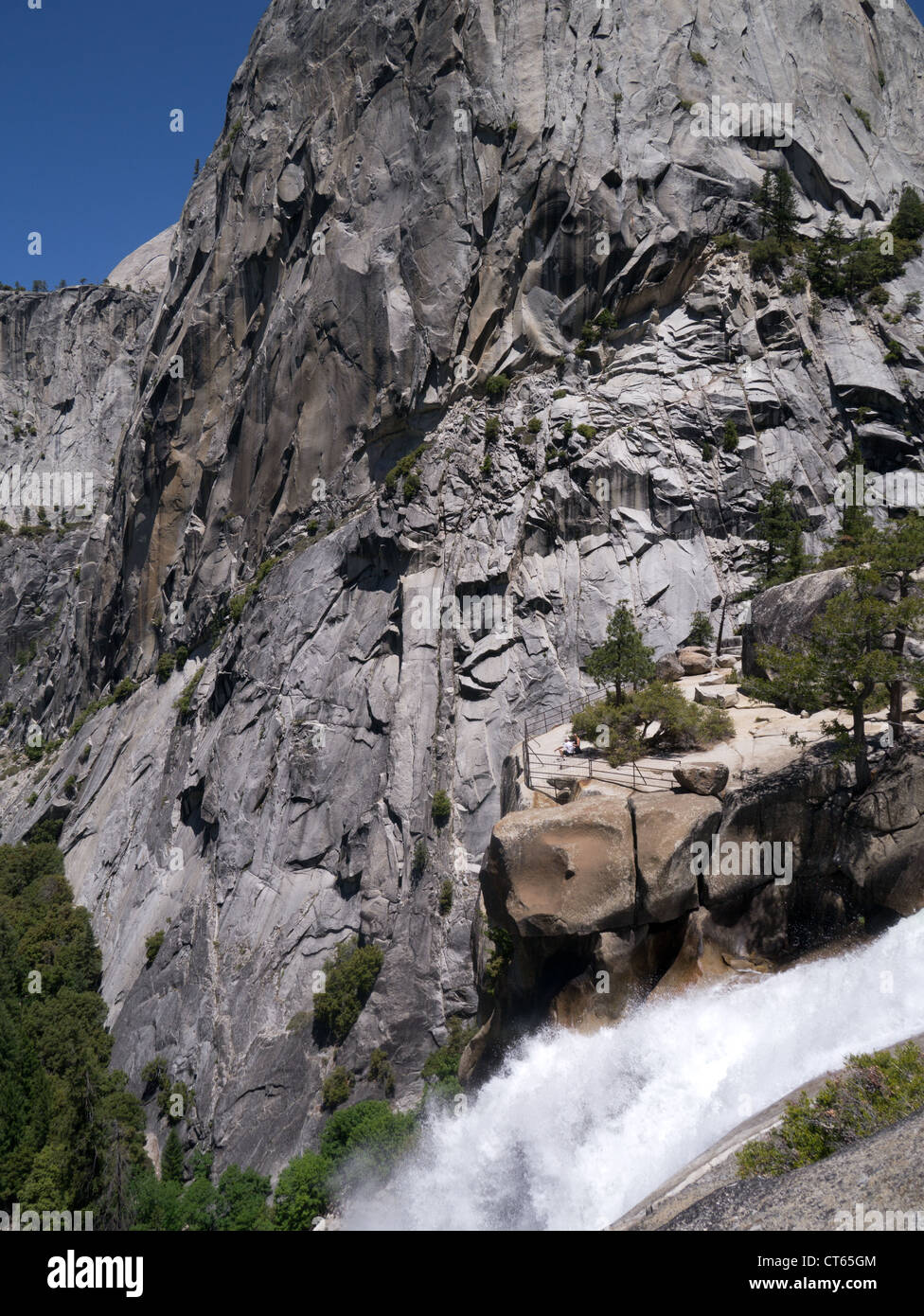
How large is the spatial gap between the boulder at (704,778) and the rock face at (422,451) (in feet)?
42.9

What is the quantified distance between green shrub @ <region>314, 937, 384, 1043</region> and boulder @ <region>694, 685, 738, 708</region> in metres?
17.2

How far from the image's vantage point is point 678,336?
138ft

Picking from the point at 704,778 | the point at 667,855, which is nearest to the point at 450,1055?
the point at 667,855

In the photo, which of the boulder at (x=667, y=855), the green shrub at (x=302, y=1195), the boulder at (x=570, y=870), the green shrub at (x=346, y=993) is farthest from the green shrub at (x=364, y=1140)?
the boulder at (x=667, y=855)

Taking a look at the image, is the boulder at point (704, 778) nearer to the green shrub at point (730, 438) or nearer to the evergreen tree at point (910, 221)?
the green shrub at point (730, 438)

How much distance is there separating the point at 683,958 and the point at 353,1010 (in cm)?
1727

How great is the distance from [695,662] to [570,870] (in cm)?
1495

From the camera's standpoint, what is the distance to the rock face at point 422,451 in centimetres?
3506

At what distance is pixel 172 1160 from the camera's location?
3158 centimetres

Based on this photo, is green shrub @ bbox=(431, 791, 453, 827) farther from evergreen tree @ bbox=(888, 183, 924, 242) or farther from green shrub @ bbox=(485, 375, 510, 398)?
evergreen tree @ bbox=(888, 183, 924, 242)

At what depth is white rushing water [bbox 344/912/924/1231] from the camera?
15.4 m

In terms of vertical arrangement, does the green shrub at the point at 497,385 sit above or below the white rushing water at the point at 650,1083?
above

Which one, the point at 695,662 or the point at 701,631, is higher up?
the point at 701,631

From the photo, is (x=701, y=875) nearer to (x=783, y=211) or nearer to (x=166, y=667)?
(x=783, y=211)
